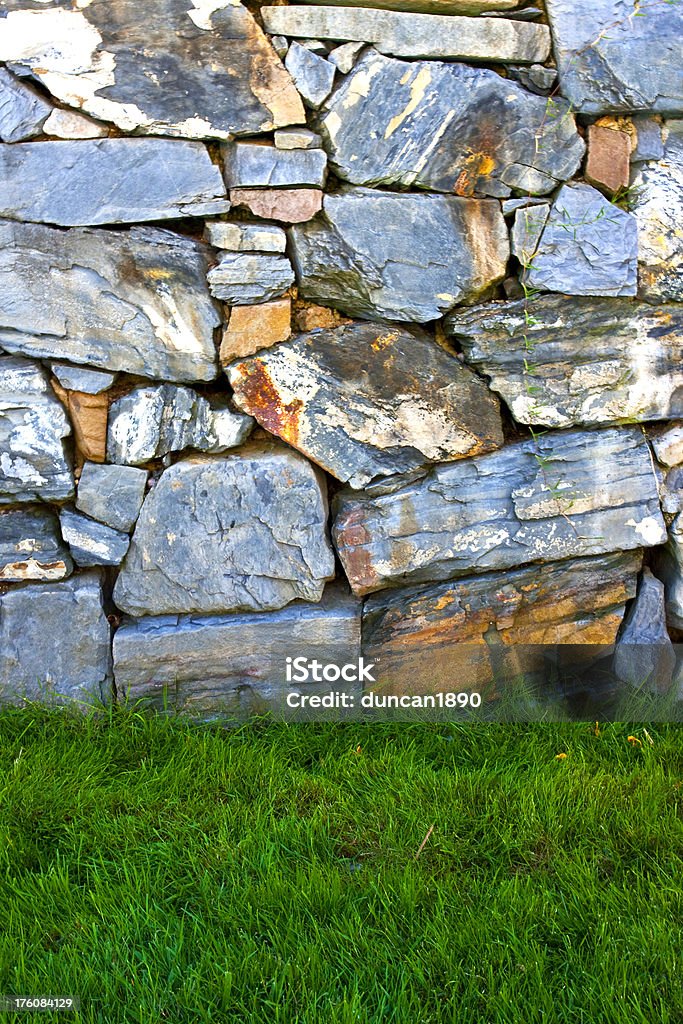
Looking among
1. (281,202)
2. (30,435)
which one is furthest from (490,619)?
(30,435)

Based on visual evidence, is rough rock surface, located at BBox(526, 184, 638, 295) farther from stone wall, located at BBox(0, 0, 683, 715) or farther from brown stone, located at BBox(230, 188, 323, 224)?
brown stone, located at BBox(230, 188, 323, 224)

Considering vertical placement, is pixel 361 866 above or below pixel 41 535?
below

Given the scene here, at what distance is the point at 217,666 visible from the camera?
100 inches

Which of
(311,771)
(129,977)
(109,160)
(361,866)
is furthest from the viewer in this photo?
(311,771)

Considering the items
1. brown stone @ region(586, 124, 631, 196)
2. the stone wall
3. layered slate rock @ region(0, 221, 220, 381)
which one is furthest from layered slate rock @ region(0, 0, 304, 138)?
brown stone @ region(586, 124, 631, 196)

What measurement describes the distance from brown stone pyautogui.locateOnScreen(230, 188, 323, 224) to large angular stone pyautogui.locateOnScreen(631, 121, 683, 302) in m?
0.93

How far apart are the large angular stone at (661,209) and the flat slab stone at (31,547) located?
1.89m

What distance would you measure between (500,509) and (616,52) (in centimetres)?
130

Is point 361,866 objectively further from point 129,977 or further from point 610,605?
point 610,605

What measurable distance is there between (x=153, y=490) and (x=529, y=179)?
1393mm

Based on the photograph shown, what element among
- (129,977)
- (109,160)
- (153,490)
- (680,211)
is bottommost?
(129,977)

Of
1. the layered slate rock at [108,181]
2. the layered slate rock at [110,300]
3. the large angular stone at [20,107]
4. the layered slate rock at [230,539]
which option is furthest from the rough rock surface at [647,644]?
the large angular stone at [20,107]

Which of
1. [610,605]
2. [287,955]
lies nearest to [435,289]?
[610,605]

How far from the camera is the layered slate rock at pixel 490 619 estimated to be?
8.47ft
